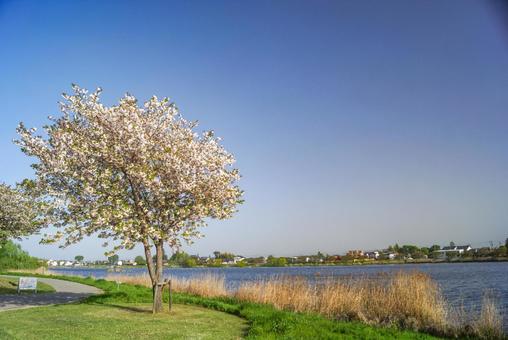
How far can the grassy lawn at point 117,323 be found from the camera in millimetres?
13086

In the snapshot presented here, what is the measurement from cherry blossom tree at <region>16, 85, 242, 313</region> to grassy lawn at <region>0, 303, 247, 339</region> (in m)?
1.77

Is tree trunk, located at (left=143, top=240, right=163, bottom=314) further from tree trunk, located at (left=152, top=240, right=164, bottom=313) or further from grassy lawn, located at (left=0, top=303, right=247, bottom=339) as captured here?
grassy lawn, located at (left=0, top=303, right=247, bottom=339)

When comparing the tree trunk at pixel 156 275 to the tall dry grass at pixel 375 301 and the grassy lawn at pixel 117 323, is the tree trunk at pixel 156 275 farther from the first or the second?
the tall dry grass at pixel 375 301

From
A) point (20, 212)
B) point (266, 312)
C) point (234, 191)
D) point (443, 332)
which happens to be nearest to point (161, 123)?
point (234, 191)

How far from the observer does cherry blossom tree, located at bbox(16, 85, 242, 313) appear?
1661 cm

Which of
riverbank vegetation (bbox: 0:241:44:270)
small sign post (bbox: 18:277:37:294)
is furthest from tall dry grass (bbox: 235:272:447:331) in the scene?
riverbank vegetation (bbox: 0:241:44:270)

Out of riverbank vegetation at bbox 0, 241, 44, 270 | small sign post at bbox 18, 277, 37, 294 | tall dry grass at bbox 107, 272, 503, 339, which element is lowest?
tall dry grass at bbox 107, 272, 503, 339

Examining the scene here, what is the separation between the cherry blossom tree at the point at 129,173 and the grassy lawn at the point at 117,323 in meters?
1.77

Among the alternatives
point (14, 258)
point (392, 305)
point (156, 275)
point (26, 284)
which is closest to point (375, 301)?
point (392, 305)

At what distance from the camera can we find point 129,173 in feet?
54.7

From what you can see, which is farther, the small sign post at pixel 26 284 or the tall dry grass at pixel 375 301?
the small sign post at pixel 26 284

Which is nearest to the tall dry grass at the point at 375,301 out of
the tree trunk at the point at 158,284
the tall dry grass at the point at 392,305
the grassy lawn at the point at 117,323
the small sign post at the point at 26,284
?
the tall dry grass at the point at 392,305

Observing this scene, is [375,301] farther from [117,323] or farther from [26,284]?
[26,284]

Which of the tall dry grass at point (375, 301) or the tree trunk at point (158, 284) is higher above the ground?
the tree trunk at point (158, 284)
